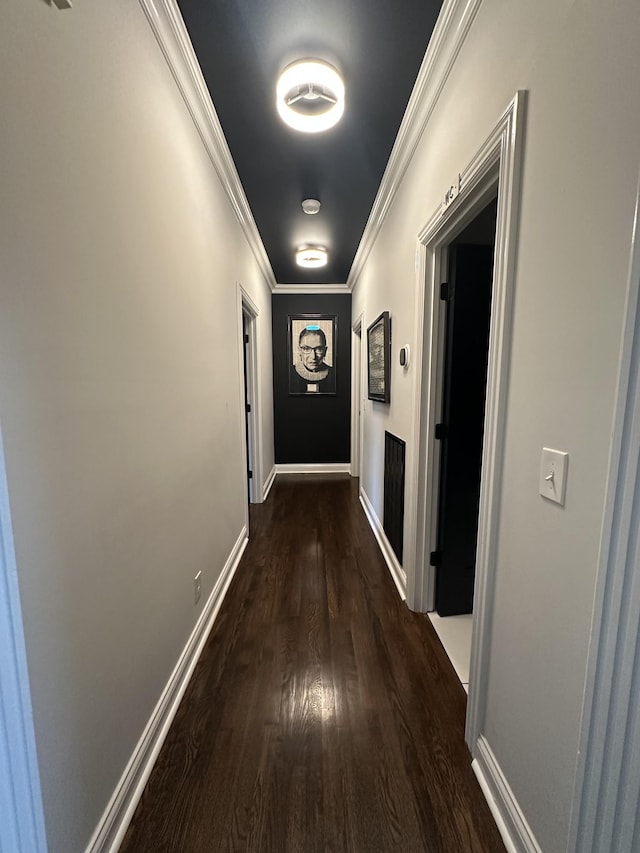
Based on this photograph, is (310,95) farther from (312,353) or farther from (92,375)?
(312,353)

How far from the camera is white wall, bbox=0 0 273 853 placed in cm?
69

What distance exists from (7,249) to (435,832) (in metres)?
1.82

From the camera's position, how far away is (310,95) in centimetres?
150

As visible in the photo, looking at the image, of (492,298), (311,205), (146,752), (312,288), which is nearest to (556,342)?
(492,298)

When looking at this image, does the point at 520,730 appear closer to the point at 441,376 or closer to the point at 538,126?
the point at 441,376

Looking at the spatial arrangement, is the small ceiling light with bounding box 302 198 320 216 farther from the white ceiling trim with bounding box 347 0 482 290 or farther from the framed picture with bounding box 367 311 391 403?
the framed picture with bounding box 367 311 391 403

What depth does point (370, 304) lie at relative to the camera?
3242 mm

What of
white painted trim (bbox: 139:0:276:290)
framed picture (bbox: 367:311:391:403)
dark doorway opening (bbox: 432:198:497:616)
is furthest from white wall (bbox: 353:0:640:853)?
framed picture (bbox: 367:311:391:403)

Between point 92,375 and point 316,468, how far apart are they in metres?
4.24

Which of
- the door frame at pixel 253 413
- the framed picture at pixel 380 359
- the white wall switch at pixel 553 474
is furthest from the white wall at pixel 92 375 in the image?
the door frame at pixel 253 413

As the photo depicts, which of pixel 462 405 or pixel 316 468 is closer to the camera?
pixel 462 405

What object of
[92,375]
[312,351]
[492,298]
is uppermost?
[312,351]

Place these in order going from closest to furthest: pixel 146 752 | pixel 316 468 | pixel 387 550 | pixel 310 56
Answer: pixel 146 752 → pixel 310 56 → pixel 387 550 → pixel 316 468

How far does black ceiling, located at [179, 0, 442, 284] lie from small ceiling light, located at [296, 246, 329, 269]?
792 mm
